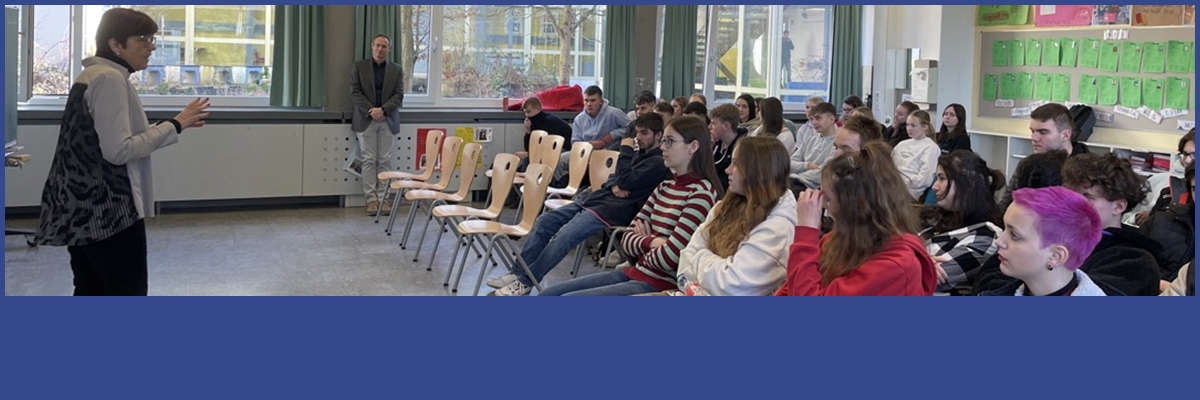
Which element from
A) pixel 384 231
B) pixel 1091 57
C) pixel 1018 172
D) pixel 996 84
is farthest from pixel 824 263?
pixel 996 84

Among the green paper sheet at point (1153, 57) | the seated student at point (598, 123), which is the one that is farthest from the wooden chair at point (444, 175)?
the green paper sheet at point (1153, 57)

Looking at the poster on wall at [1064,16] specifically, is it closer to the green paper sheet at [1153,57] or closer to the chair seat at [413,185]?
the green paper sheet at [1153,57]

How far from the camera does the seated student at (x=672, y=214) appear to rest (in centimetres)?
360

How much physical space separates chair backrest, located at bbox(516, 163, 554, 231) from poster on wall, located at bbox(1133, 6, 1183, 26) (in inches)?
159

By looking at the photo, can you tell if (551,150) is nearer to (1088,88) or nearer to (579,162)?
(579,162)

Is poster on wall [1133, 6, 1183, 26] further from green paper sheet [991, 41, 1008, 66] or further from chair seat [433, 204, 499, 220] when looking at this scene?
chair seat [433, 204, 499, 220]

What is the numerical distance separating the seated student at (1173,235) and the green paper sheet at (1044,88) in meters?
4.91

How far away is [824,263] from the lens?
2.58m

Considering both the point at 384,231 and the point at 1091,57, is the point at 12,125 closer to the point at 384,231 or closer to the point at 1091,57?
the point at 384,231

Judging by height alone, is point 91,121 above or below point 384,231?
above

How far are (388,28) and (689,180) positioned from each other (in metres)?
4.98

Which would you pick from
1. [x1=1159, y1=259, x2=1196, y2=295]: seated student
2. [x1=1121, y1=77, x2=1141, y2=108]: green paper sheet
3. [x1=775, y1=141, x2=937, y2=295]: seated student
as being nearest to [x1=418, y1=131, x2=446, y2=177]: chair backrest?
[x1=1121, y1=77, x2=1141, y2=108]: green paper sheet

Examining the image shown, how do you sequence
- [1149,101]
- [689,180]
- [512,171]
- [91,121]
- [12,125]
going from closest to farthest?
[91,121]
[689,180]
[512,171]
[12,125]
[1149,101]

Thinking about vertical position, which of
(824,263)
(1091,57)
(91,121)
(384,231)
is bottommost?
(384,231)
